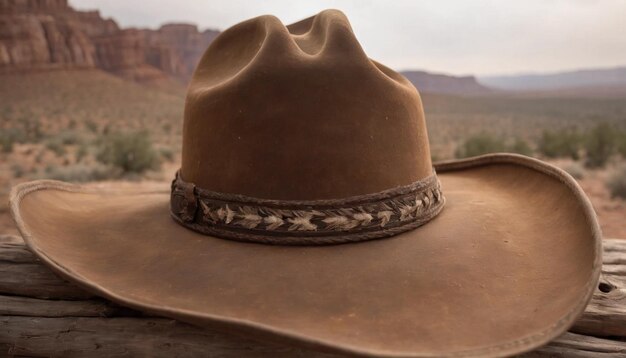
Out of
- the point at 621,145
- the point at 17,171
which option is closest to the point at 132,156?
the point at 17,171

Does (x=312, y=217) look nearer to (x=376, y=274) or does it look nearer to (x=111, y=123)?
(x=376, y=274)

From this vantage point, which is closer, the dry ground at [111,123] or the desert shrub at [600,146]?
the dry ground at [111,123]

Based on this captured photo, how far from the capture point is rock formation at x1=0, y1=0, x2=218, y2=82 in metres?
53.3

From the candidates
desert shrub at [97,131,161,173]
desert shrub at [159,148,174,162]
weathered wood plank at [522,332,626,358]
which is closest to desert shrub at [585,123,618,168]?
desert shrub at [97,131,161,173]

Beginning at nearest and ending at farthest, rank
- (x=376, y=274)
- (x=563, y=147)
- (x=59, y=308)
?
(x=376, y=274), (x=59, y=308), (x=563, y=147)

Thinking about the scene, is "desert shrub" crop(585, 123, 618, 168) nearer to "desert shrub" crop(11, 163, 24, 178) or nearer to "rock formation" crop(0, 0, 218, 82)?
"desert shrub" crop(11, 163, 24, 178)

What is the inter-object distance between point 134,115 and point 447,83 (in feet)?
323

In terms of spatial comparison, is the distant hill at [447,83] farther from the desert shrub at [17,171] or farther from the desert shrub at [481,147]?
the desert shrub at [17,171]

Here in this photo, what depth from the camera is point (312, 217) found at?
1.48 meters

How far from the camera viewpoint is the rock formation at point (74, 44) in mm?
53344

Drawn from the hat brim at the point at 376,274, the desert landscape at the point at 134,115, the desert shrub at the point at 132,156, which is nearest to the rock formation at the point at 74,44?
the desert landscape at the point at 134,115

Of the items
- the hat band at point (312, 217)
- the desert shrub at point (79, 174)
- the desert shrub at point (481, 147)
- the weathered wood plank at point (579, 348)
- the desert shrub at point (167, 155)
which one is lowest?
the desert shrub at point (167, 155)

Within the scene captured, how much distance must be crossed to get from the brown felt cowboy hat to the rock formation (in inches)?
2252

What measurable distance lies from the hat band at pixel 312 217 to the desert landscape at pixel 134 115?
2.19 metres
